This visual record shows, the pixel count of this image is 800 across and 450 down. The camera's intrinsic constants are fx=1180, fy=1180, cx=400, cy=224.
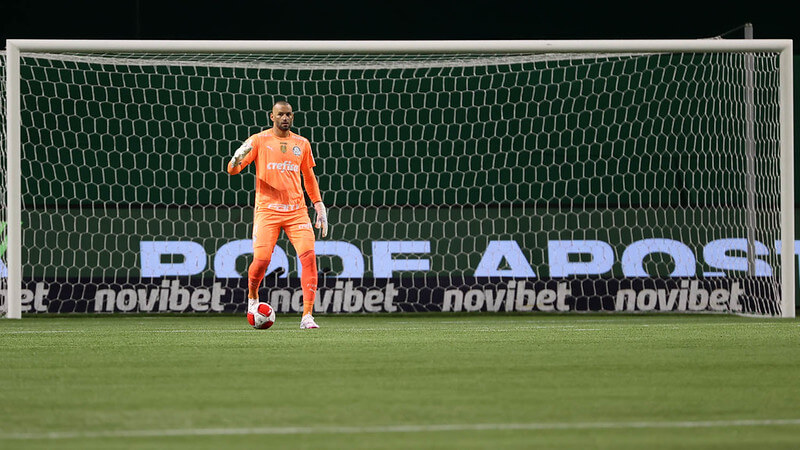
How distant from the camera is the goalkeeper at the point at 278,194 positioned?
764cm

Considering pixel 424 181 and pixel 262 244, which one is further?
pixel 424 181

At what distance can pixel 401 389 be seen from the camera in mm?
4191

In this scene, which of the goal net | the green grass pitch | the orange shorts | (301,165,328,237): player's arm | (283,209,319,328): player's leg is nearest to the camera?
the green grass pitch

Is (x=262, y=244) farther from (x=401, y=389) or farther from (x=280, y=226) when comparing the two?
(x=401, y=389)

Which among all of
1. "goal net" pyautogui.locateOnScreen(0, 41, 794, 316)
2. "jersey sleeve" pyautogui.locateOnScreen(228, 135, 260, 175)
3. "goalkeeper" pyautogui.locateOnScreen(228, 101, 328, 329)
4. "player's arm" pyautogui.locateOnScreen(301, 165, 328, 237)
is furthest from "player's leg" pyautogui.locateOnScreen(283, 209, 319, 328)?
"goal net" pyautogui.locateOnScreen(0, 41, 794, 316)

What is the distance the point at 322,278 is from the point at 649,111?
10.7ft

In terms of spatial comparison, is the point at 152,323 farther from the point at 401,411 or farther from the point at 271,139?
the point at 401,411

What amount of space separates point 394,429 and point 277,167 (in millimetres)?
4547

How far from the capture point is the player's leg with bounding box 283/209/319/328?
7.57m

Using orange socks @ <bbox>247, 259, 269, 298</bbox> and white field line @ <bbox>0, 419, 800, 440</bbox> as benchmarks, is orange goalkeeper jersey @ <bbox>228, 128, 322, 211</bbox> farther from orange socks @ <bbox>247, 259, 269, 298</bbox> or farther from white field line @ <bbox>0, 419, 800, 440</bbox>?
white field line @ <bbox>0, 419, 800, 440</bbox>

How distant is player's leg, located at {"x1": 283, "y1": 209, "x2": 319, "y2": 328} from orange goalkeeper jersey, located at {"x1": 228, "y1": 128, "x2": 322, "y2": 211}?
10cm

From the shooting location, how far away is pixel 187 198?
9992mm
